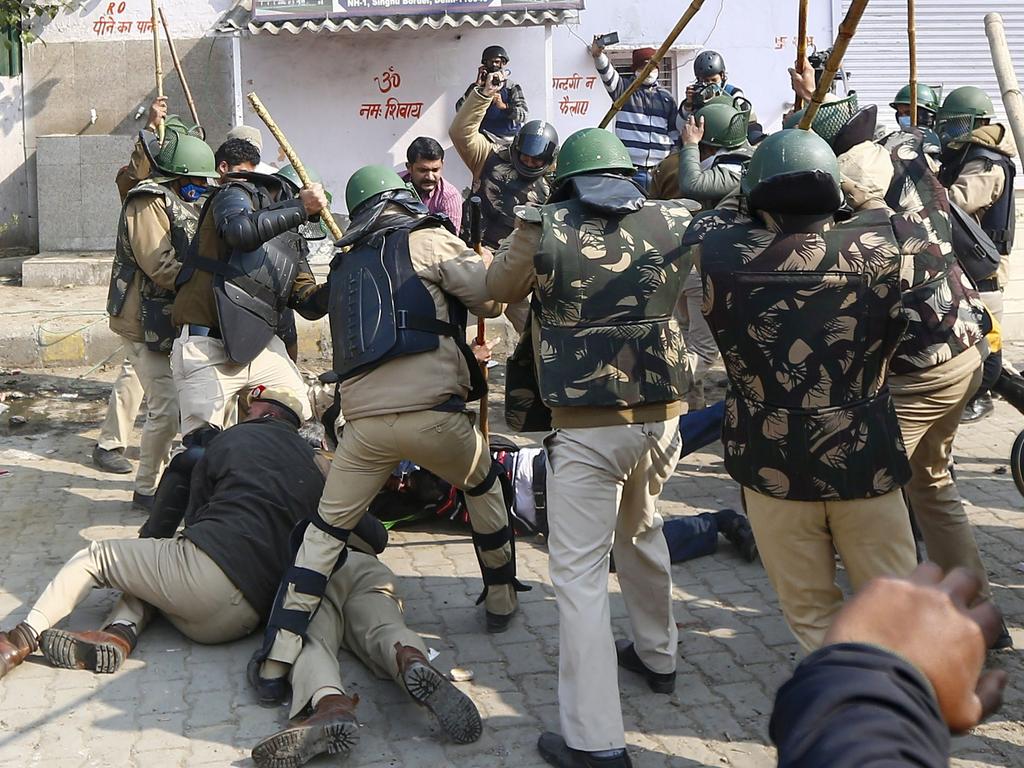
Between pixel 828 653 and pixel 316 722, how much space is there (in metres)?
2.74

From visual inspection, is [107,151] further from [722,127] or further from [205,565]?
[205,565]

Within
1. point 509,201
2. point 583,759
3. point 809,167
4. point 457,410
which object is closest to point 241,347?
point 457,410

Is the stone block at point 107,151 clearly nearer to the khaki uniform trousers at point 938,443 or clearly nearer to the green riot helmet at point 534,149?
the green riot helmet at point 534,149

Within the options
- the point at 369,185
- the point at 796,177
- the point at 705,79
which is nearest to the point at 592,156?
the point at 796,177

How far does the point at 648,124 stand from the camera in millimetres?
10211

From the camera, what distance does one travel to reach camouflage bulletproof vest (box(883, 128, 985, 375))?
13.5 ft

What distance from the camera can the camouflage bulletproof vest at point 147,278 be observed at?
6.29 metres

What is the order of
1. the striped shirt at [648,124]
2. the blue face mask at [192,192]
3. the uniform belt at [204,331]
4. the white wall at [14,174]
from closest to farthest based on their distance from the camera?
the uniform belt at [204,331] < the blue face mask at [192,192] < the striped shirt at [648,124] < the white wall at [14,174]

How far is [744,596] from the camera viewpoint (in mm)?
5148

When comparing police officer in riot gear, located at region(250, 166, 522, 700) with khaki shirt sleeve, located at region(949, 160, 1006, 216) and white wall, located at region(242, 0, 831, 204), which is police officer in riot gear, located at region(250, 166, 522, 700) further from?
white wall, located at region(242, 0, 831, 204)

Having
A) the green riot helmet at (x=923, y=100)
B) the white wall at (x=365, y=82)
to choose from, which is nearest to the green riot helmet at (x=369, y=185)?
the green riot helmet at (x=923, y=100)

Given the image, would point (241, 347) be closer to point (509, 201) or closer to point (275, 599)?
point (275, 599)

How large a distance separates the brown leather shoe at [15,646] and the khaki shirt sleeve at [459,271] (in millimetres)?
2035

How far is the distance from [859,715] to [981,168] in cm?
590
